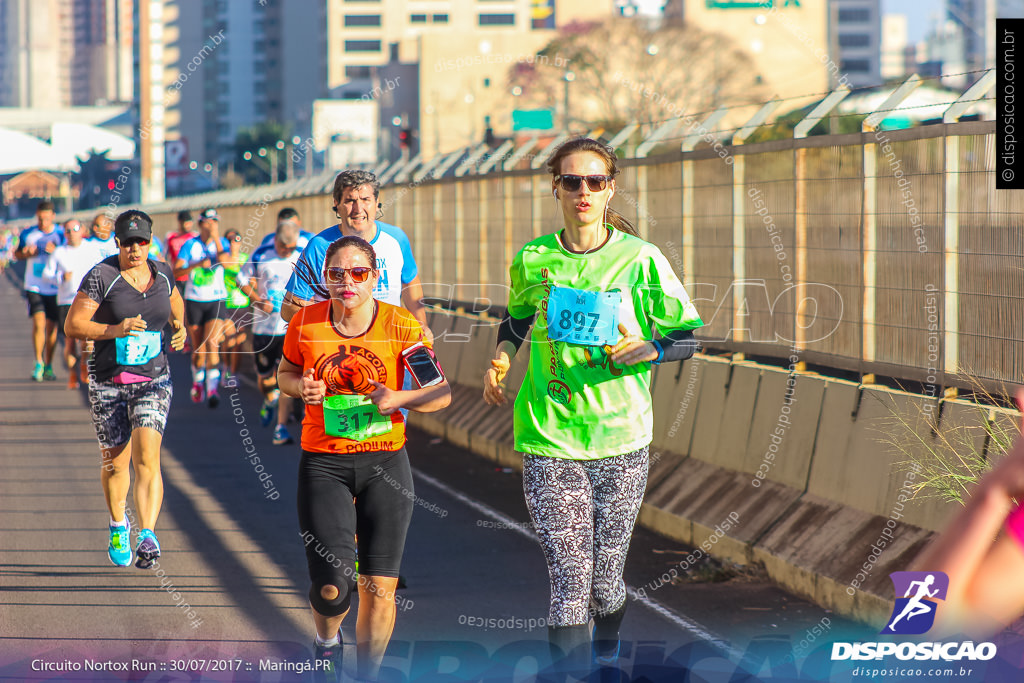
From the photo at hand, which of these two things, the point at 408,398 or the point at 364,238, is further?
the point at 364,238

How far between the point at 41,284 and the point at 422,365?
14902 mm

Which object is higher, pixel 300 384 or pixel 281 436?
pixel 300 384

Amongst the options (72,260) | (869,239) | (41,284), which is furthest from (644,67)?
(869,239)

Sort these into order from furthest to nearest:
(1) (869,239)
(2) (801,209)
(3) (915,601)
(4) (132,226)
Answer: (2) (801,209) → (1) (869,239) → (4) (132,226) → (3) (915,601)

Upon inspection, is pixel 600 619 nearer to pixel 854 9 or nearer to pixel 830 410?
pixel 830 410

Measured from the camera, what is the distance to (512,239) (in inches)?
612

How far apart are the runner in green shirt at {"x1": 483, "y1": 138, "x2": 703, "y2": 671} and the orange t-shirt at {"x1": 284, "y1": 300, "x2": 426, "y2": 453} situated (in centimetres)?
47

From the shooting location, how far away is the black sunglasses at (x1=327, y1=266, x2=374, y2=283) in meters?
5.64

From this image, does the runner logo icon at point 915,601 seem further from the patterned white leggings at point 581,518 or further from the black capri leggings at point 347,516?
the black capri leggings at point 347,516

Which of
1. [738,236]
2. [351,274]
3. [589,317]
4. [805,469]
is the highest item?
[738,236]

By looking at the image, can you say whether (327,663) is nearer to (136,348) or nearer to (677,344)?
(677,344)

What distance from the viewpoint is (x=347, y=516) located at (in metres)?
5.55

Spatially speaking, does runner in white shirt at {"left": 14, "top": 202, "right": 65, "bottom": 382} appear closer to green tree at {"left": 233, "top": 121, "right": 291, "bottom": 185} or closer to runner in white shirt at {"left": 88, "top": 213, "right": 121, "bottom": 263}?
runner in white shirt at {"left": 88, "top": 213, "right": 121, "bottom": 263}

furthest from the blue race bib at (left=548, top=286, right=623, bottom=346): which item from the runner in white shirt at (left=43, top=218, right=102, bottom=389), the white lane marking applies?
the runner in white shirt at (left=43, top=218, right=102, bottom=389)
